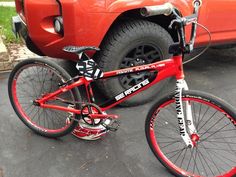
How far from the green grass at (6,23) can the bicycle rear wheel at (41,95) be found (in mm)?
1353

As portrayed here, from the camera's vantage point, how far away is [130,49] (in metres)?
3.28

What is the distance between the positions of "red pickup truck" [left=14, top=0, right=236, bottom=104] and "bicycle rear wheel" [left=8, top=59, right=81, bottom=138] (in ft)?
1.21

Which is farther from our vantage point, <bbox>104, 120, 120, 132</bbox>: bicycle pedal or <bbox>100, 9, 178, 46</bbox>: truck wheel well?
<bbox>100, 9, 178, 46</bbox>: truck wheel well

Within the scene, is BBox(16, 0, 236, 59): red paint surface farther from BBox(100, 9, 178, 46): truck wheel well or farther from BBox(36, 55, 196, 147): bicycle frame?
BBox(36, 55, 196, 147): bicycle frame

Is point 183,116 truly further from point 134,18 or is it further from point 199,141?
point 134,18

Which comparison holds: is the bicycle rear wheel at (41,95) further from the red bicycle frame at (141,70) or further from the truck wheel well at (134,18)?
the truck wheel well at (134,18)

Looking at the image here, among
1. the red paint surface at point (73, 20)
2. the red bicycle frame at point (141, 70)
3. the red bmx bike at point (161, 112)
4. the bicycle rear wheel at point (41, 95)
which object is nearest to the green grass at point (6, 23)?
the bicycle rear wheel at point (41, 95)

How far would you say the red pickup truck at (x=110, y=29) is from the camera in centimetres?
295

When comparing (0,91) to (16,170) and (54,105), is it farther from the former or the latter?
(16,170)

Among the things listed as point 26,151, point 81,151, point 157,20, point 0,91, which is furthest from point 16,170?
point 157,20

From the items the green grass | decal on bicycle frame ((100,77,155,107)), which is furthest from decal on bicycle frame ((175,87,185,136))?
the green grass

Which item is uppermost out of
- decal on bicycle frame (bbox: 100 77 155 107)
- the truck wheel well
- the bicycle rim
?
the truck wheel well

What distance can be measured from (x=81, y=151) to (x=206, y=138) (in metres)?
1.25

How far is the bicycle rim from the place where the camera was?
2.89m
